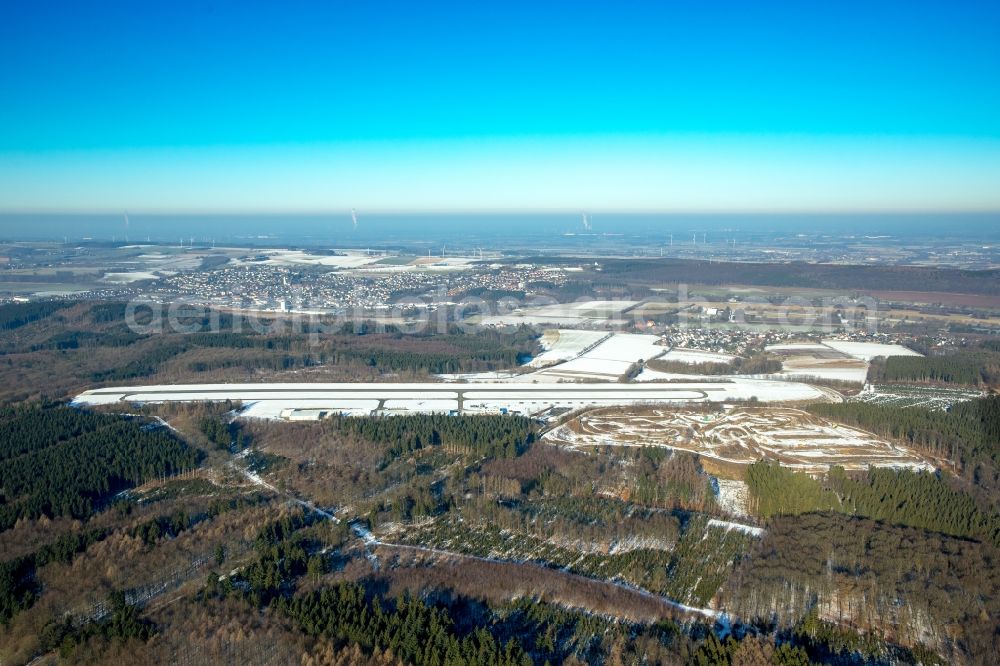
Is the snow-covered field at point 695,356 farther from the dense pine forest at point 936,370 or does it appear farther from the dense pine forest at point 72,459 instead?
the dense pine forest at point 72,459

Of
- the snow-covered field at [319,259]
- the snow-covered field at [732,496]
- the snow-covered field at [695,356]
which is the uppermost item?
the snow-covered field at [319,259]

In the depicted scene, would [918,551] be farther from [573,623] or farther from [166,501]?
[166,501]

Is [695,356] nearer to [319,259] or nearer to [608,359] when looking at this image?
[608,359]

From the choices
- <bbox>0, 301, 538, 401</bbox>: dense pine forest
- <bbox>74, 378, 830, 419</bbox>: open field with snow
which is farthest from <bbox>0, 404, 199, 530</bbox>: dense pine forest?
<bbox>0, 301, 538, 401</bbox>: dense pine forest

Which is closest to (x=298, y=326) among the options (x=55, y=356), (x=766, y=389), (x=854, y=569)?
(x=55, y=356)

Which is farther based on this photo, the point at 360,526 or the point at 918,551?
the point at 360,526

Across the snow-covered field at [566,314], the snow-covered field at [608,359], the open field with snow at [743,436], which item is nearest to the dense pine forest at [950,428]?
the open field with snow at [743,436]

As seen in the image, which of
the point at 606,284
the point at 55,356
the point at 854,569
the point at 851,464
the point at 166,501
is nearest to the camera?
the point at 854,569

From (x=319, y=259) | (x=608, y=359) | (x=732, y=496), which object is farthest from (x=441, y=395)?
(x=319, y=259)

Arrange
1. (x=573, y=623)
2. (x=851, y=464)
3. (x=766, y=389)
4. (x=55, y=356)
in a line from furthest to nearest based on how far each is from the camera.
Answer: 1. (x=55, y=356)
2. (x=766, y=389)
3. (x=851, y=464)
4. (x=573, y=623)
